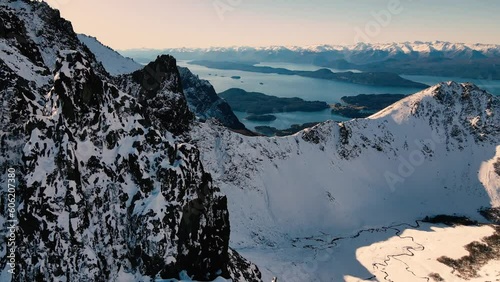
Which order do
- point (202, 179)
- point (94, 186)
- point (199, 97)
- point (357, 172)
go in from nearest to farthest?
point (94, 186), point (202, 179), point (357, 172), point (199, 97)

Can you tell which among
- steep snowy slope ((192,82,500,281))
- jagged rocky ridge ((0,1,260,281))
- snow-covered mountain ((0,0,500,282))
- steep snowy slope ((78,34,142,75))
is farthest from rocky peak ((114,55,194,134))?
jagged rocky ridge ((0,1,260,281))

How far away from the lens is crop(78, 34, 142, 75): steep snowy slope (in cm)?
11569

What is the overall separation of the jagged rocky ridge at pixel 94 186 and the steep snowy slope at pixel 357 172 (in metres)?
27.5

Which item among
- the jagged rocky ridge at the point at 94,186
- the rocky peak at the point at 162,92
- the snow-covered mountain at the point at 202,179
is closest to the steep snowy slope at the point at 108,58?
the rocky peak at the point at 162,92

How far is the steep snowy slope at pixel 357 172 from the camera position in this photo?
83.2 meters

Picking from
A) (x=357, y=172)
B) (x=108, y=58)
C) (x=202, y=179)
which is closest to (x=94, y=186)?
(x=202, y=179)

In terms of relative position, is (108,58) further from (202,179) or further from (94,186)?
(94,186)

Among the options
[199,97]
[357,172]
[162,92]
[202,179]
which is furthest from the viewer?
[199,97]

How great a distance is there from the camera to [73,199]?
3338 centimetres

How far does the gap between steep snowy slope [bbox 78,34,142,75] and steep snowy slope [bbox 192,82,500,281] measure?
44.1 metres

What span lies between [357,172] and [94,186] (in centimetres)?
8732

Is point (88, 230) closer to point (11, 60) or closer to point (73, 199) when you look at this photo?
point (73, 199)

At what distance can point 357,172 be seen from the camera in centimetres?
10856

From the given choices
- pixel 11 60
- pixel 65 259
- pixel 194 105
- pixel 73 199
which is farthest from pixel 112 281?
pixel 194 105
